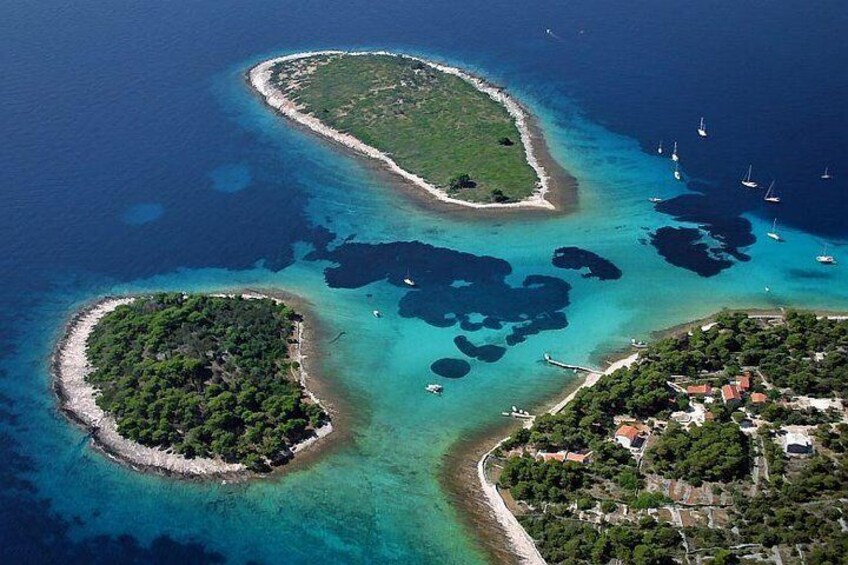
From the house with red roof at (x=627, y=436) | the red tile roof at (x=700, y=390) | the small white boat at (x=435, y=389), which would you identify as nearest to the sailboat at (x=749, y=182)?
the red tile roof at (x=700, y=390)

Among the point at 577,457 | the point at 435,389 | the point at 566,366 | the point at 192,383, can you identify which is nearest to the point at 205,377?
the point at 192,383

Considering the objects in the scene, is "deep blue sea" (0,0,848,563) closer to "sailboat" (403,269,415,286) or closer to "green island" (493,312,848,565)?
"sailboat" (403,269,415,286)

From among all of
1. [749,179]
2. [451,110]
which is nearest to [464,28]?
[451,110]

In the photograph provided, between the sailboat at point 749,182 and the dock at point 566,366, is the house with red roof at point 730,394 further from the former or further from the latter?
the sailboat at point 749,182

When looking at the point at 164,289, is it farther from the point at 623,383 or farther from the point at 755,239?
the point at 755,239

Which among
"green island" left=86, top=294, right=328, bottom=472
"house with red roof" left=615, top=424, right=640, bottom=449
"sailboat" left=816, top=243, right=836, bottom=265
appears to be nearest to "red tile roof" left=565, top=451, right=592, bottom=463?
"house with red roof" left=615, top=424, right=640, bottom=449
